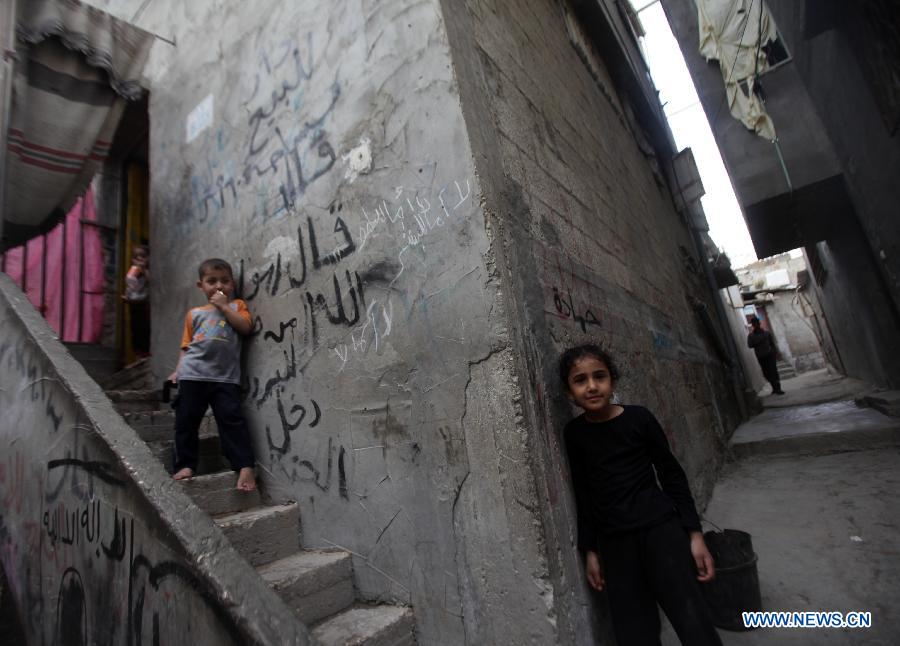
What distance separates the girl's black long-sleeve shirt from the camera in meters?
1.68

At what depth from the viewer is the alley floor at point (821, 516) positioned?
2.04m

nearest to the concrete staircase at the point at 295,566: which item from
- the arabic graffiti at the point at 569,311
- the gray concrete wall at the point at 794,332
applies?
the arabic graffiti at the point at 569,311

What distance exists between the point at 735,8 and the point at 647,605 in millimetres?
7963

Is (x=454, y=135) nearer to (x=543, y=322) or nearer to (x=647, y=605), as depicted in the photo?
(x=543, y=322)

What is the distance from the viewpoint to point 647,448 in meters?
1.78

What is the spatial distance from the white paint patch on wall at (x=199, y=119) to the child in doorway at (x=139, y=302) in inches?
71.8

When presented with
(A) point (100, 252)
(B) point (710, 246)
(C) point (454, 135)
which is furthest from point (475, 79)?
(B) point (710, 246)

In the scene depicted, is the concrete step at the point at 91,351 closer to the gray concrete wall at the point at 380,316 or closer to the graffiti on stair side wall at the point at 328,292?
the gray concrete wall at the point at 380,316

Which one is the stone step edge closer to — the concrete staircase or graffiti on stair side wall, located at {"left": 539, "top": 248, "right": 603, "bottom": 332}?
graffiti on stair side wall, located at {"left": 539, "top": 248, "right": 603, "bottom": 332}

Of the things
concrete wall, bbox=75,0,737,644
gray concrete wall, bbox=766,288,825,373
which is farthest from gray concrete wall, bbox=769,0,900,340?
gray concrete wall, bbox=766,288,825,373

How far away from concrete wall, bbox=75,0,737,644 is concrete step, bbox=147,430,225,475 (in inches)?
16.1

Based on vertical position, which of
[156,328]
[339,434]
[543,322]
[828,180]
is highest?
[828,180]

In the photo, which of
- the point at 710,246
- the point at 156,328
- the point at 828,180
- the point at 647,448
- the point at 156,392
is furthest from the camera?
the point at 710,246

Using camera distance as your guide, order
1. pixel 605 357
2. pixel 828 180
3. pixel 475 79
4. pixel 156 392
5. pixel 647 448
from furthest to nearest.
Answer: pixel 828 180 < pixel 156 392 < pixel 475 79 < pixel 605 357 < pixel 647 448
